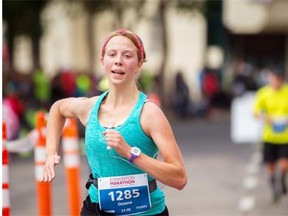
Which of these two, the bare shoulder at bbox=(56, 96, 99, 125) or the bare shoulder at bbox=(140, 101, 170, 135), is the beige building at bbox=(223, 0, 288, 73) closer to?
the bare shoulder at bbox=(56, 96, 99, 125)

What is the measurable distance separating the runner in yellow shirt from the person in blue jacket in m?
7.28

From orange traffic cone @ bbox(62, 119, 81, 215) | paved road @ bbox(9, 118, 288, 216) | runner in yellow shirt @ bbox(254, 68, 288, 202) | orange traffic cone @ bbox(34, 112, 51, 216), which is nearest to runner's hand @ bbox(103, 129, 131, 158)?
orange traffic cone @ bbox(34, 112, 51, 216)

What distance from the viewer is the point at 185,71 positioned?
46.8m

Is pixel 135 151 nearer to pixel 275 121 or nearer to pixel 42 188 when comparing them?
pixel 42 188

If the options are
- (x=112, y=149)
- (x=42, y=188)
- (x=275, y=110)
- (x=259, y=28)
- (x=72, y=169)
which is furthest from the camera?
(x=259, y=28)

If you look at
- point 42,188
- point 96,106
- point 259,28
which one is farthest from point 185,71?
point 96,106

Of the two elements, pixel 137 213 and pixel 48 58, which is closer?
pixel 137 213

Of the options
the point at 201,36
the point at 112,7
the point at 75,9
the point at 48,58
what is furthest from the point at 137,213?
the point at 48,58

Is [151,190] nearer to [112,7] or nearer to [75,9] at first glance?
[112,7]

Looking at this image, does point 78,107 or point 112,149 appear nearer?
point 112,149

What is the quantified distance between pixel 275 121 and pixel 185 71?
1377 inches

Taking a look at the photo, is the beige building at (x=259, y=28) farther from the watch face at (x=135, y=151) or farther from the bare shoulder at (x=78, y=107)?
the watch face at (x=135, y=151)

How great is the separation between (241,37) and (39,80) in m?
16.8

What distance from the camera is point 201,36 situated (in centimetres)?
4575
